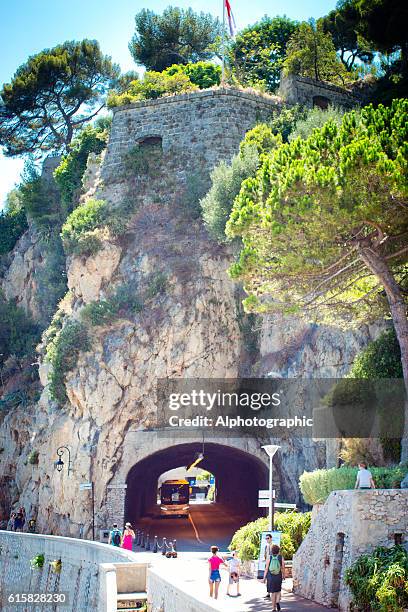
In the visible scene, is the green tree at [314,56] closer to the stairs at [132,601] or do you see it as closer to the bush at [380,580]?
the stairs at [132,601]

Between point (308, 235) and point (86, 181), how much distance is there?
21.9 m

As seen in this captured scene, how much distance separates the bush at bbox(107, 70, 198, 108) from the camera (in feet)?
134

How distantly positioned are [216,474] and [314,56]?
22.7 meters

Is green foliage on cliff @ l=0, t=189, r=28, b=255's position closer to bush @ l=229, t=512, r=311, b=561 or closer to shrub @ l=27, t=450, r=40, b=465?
shrub @ l=27, t=450, r=40, b=465

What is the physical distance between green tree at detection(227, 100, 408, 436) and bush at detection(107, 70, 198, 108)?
2008 cm

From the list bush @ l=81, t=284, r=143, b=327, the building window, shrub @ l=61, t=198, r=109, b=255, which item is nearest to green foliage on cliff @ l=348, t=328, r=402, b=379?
bush @ l=81, t=284, r=143, b=327

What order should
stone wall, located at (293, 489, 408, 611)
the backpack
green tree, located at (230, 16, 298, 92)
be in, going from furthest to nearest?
green tree, located at (230, 16, 298, 92) → stone wall, located at (293, 489, 408, 611) → the backpack

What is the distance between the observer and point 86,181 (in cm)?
4016

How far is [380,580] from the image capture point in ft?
47.6

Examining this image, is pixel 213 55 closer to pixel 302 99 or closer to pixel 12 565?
pixel 302 99

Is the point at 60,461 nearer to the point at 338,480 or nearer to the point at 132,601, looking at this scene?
the point at 132,601

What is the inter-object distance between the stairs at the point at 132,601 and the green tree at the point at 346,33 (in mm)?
28714

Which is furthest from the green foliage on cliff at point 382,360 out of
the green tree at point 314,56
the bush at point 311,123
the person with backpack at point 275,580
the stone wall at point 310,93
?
the green tree at point 314,56

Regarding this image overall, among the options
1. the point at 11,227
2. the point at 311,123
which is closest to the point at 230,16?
the point at 311,123
